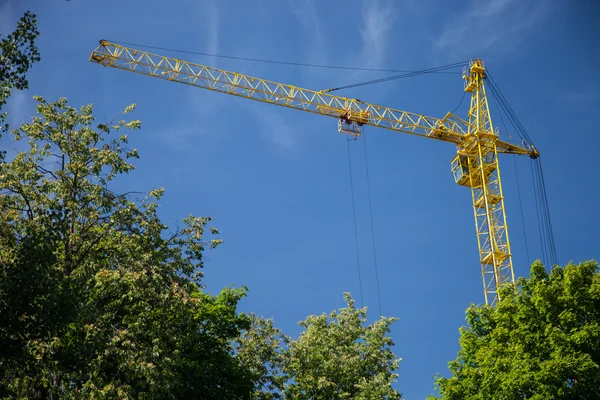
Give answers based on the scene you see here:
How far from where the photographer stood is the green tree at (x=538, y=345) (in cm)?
3130

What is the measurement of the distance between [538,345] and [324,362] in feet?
43.9

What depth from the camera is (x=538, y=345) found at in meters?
33.3

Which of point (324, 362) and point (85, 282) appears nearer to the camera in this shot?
point (85, 282)

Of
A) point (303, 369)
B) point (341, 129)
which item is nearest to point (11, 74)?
point (303, 369)

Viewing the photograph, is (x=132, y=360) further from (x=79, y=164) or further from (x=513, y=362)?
(x=513, y=362)

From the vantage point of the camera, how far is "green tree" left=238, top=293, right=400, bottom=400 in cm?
4144

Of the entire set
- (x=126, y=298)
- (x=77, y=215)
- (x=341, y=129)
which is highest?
(x=341, y=129)

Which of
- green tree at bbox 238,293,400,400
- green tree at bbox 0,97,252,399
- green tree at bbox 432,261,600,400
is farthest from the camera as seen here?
green tree at bbox 238,293,400,400

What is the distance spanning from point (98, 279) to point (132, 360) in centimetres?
323

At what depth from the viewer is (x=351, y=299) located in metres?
48.2

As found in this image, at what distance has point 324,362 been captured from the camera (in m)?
42.8

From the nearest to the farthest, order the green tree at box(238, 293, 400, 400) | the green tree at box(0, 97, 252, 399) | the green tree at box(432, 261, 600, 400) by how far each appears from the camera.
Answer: the green tree at box(0, 97, 252, 399) < the green tree at box(432, 261, 600, 400) < the green tree at box(238, 293, 400, 400)

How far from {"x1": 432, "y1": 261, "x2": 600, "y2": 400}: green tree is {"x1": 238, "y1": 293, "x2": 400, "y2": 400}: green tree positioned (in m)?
6.07

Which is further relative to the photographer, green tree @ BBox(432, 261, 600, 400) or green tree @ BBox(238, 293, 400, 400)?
green tree @ BBox(238, 293, 400, 400)
